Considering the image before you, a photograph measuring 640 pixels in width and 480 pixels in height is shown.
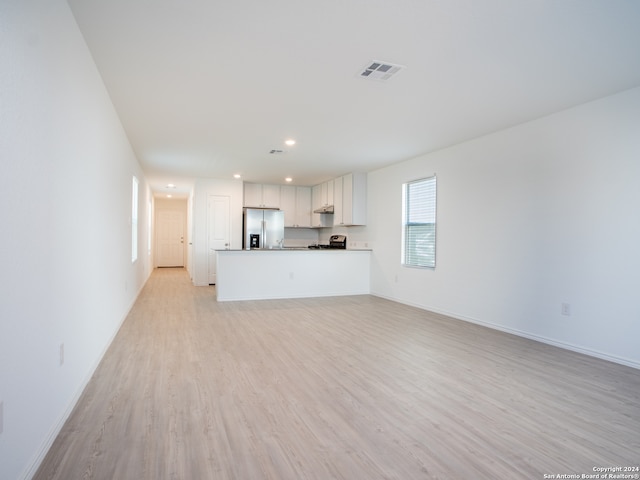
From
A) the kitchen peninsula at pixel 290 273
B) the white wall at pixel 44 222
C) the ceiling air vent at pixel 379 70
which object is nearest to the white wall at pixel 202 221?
the kitchen peninsula at pixel 290 273

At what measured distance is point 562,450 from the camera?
1.86 m

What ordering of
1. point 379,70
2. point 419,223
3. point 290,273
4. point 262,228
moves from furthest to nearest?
point 262,228 < point 290,273 < point 419,223 < point 379,70

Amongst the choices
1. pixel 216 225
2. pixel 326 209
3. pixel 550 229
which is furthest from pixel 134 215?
pixel 550 229

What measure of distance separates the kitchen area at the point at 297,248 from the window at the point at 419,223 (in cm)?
122

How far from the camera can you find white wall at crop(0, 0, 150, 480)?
4.56ft

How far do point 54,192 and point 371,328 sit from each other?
139 inches

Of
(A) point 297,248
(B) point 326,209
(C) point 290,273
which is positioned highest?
(B) point 326,209

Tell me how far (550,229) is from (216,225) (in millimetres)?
6692

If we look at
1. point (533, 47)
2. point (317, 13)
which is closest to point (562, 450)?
point (533, 47)

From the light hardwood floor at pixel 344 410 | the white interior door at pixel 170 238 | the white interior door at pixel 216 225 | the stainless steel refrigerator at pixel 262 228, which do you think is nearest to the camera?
the light hardwood floor at pixel 344 410

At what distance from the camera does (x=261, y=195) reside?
29.5 feet

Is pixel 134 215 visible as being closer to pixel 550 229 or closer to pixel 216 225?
pixel 216 225

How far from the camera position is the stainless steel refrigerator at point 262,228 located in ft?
27.5

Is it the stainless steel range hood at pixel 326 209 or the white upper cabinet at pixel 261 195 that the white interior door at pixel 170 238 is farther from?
the stainless steel range hood at pixel 326 209
